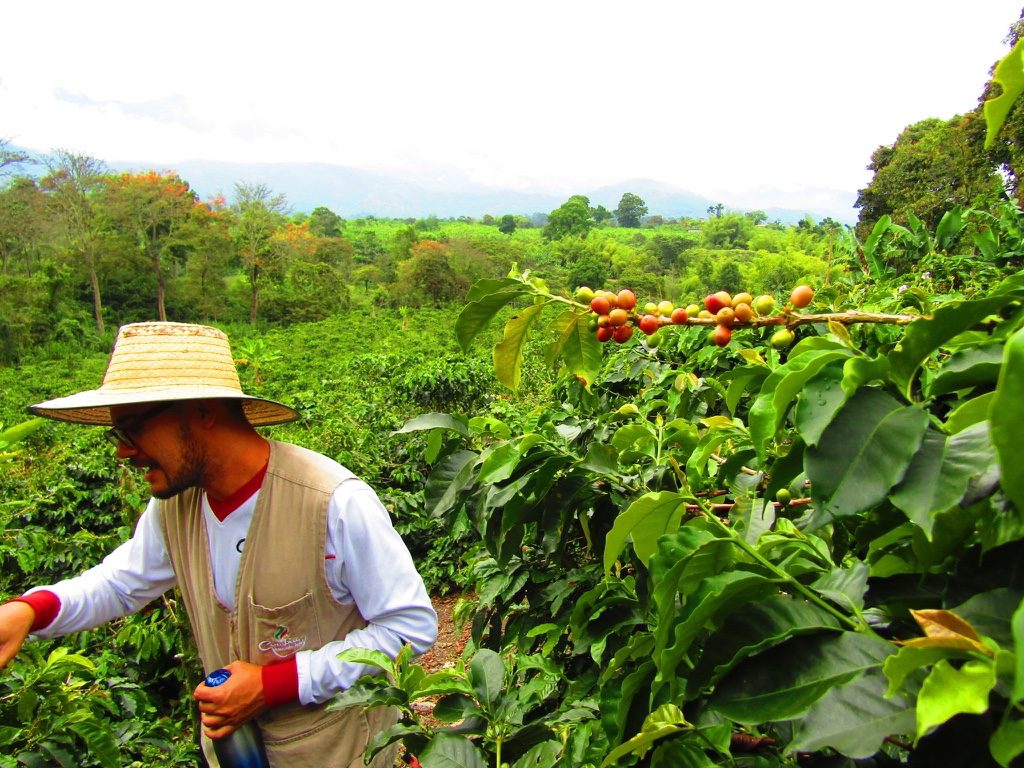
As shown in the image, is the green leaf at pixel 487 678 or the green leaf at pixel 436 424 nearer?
the green leaf at pixel 487 678

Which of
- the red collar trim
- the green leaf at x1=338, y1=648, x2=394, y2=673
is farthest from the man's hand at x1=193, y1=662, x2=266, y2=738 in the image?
the green leaf at x1=338, y1=648, x2=394, y2=673

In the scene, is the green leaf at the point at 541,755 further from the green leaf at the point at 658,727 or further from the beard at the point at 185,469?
the beard at the point at 185,469

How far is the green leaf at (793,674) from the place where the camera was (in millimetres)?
467

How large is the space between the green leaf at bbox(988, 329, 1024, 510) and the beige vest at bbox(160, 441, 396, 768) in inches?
53.0

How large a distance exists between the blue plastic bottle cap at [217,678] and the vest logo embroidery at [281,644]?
89 millimetres

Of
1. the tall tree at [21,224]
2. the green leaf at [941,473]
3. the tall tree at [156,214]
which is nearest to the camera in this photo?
the green leaf at [941,473]

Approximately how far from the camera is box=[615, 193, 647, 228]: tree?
8462 centimetres

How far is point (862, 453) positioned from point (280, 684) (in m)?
1.38

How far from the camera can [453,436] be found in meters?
1.22

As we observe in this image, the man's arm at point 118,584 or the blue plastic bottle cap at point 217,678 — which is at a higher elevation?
the man's arm at point 118,584

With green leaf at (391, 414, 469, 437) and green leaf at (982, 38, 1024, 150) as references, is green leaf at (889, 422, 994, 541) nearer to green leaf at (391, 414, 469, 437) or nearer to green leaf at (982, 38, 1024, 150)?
green leaf at (982, 38, 1024, 150)

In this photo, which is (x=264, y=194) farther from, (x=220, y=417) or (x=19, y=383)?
(x=220, y=417)

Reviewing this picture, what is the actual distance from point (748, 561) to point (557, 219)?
63956 mm

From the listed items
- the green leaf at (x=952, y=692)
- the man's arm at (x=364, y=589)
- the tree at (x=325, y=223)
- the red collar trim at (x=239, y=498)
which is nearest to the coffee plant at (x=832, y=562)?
the green leaf at (x=952, y=692)
